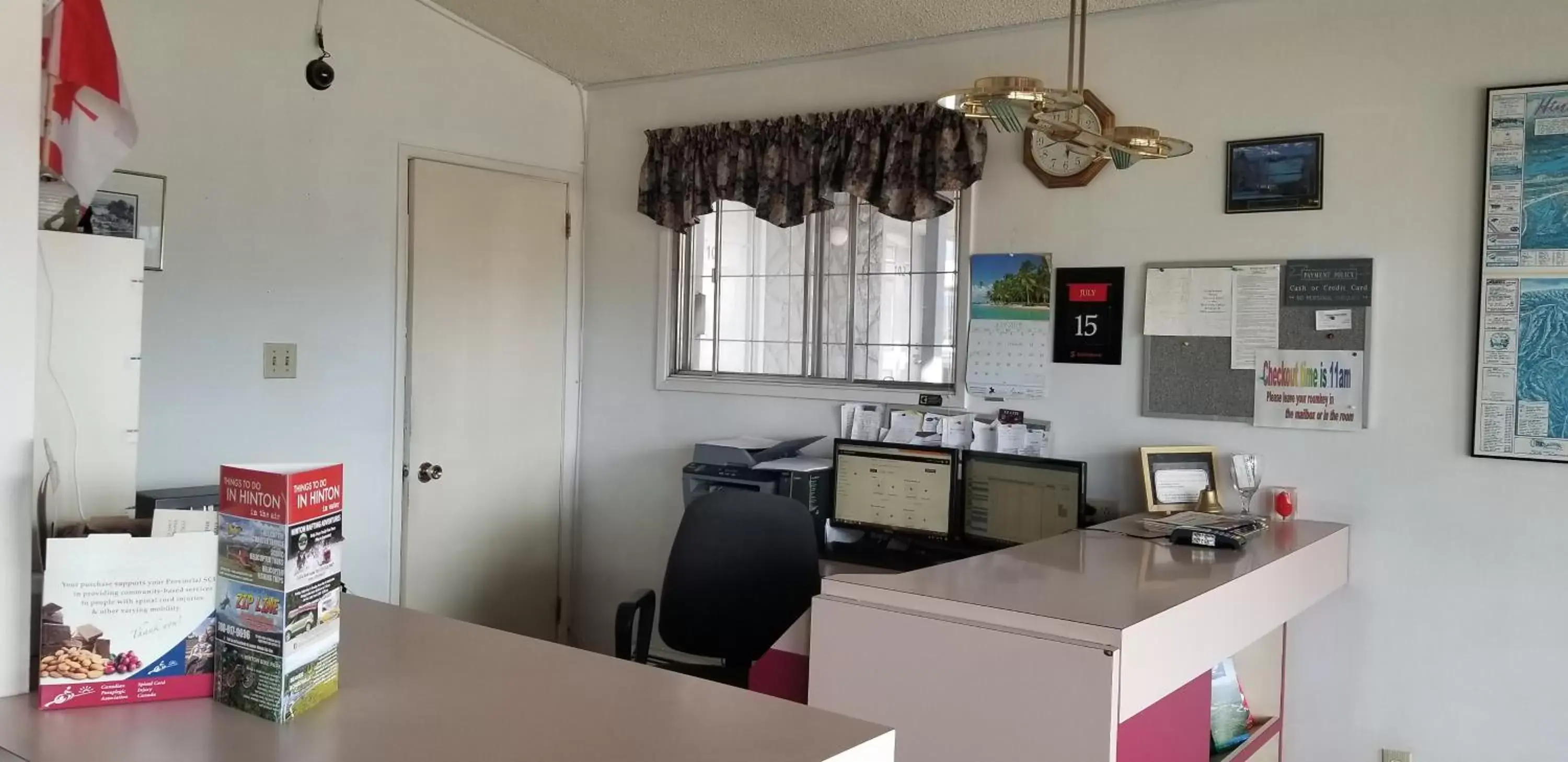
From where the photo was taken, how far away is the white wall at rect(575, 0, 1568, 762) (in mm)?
3000

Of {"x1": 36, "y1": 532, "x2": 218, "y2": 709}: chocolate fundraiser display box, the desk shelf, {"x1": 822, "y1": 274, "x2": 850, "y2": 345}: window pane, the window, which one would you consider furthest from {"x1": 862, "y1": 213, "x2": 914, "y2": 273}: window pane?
{"x1": 36, "y1": 532, "x2": 218, "y2": 709}: chocolate fundraiser display box

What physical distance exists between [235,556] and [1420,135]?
3070 millimetres

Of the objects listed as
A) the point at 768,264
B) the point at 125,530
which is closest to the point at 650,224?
the point at 768,264

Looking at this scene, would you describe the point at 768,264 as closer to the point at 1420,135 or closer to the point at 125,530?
the point at 1420,135

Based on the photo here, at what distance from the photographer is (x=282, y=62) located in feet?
13.0

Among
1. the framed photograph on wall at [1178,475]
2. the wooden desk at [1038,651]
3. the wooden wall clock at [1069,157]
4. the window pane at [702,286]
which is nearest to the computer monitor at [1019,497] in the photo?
the framed photograph on wall at [1178,475]

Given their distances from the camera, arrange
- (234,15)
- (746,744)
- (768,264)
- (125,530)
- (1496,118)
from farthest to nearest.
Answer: (768,264) → (234,15) → (1496,118) → (125,530) → (746,744)

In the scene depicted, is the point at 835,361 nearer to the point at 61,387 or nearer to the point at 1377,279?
the point at 1377,279

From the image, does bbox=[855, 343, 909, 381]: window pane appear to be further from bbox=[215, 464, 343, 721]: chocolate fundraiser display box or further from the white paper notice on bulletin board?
bbox=[215, 464, 343, 721]: chocolate fundraiser display box

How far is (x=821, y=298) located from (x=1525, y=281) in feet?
7.38

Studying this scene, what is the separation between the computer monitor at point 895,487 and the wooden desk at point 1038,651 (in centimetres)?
107

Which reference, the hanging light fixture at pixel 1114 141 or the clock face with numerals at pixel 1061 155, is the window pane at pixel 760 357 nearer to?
the clock face with numerals at pixel 1061 155

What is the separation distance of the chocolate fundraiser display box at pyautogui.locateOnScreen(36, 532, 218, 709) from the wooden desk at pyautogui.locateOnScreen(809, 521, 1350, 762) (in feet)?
3.88

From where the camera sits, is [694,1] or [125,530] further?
[694,1]
